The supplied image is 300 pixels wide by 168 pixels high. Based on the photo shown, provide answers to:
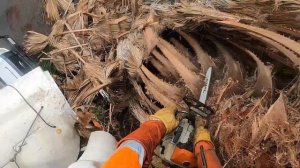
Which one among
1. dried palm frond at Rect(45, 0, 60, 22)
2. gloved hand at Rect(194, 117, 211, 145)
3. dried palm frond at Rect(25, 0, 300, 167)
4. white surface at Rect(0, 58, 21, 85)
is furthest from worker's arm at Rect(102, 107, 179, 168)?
dried palm frond at Rect(45, 0, 60, 22)

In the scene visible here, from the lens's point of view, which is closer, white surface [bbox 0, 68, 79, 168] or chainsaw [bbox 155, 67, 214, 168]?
chainsaw [bbox 155, 67, 214, 168]

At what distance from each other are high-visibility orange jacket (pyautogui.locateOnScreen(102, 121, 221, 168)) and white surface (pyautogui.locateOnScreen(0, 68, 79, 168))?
89 cm

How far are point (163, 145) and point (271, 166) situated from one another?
66 cm

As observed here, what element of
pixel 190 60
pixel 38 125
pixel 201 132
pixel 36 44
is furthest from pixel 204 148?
pixel 36 44

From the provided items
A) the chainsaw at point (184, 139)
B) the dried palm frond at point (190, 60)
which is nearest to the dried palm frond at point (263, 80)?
the dried palm frond at point (190, 60)

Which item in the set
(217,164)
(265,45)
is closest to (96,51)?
(265,45)

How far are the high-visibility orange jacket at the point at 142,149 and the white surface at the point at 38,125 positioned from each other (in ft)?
2.91

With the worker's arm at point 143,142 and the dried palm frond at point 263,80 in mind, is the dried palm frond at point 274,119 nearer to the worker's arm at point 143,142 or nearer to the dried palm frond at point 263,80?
the dried palm frond at point 263,80

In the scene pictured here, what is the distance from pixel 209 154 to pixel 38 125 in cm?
127

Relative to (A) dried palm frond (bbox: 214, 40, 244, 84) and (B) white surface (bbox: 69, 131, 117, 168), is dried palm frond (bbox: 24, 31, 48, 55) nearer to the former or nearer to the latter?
(B) white surface (bbox: 69, 131, 117, 168)

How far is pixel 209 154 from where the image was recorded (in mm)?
2682

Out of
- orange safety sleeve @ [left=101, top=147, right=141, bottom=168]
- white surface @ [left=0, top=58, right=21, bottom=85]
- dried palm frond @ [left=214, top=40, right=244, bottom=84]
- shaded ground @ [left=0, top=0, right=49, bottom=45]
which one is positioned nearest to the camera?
orange safety sleeve @ [left=101, top=147, right=141, bottom=168]

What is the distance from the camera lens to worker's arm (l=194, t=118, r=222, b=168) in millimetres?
2607

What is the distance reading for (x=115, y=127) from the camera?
3619 mm
